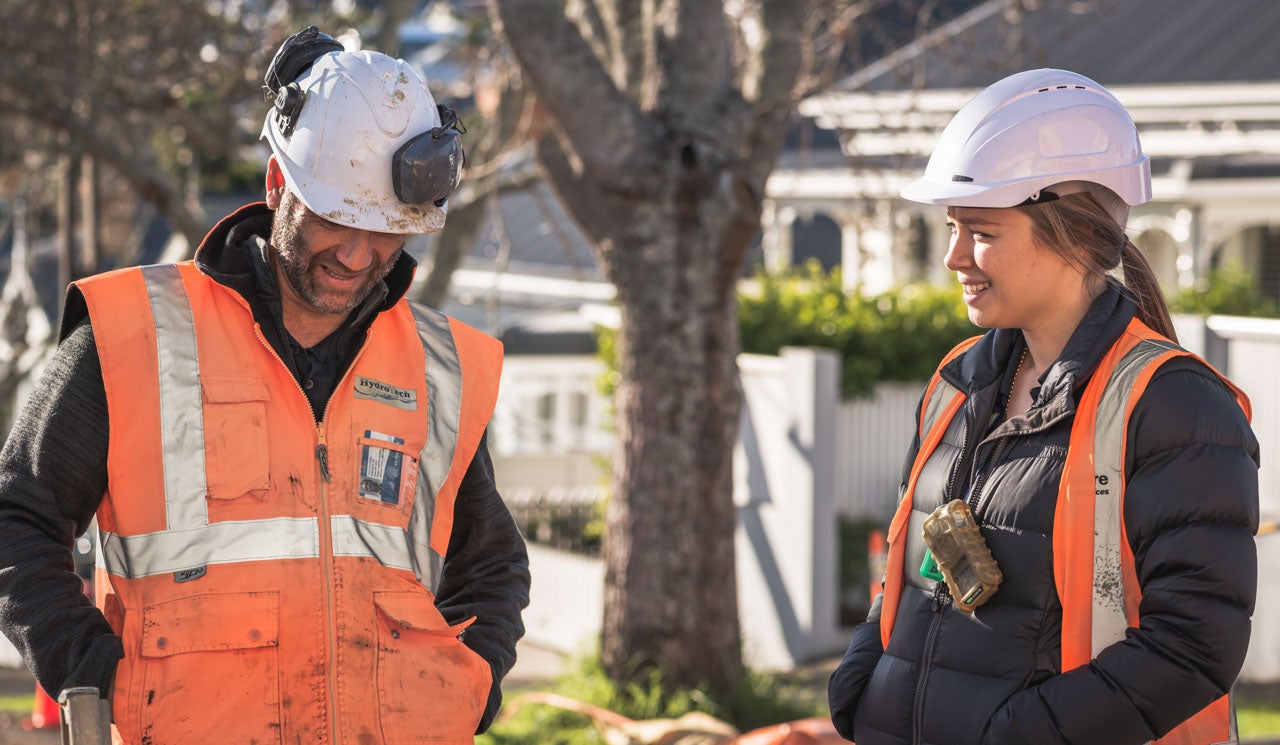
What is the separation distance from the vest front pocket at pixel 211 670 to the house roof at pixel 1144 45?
1326 centimetres

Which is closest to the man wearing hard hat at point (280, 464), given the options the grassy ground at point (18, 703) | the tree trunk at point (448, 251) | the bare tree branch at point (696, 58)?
the bare tree branch at point (696, 58)

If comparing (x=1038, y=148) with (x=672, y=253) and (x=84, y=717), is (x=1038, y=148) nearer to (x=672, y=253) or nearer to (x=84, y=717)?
(x=84, y=717)

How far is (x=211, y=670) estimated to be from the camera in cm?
271

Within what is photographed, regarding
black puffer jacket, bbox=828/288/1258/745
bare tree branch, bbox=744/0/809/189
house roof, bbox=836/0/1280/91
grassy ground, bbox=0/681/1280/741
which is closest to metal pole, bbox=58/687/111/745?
black puffer jacket, bbox=828/288/1258/745

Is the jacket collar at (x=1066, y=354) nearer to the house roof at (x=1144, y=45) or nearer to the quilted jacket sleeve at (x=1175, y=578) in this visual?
the quilted jacket sleeve at (x=1175, y=578)

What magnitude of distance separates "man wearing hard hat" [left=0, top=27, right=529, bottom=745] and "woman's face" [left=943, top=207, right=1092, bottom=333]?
3.18 feet

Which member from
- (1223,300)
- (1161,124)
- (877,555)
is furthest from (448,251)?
(1161,124)

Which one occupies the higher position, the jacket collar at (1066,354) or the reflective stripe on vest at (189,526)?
the jacket collar at (1066,354)

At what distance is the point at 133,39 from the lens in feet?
41.4

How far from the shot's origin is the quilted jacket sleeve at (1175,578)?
2.54 meters

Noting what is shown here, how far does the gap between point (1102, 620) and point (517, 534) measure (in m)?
1.26

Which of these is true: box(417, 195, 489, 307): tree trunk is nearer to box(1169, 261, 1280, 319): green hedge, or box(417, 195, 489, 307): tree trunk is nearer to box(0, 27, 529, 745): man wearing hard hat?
box(1169, 261, 1280, 319): green hedge

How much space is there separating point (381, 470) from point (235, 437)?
28 centimetres

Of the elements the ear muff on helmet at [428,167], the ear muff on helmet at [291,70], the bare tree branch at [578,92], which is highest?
the bare tree branch at [578,92]
